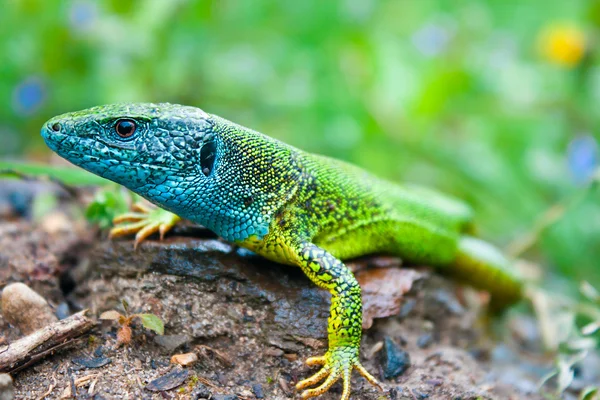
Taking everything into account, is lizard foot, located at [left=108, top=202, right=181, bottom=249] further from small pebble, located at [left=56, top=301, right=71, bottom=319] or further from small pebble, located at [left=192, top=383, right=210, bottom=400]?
small pebble, located at [left=192, top=383, right=210, bottom=400]

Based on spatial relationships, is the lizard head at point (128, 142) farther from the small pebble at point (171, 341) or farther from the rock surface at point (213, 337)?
the small pebble at point (171, 341)

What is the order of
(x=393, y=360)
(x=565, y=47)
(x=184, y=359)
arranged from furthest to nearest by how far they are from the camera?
(x=565, y=47), (x=393, y=360), (x=184, y=359)

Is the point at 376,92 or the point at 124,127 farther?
the point at 376,92

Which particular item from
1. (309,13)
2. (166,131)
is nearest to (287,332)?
(166,131)

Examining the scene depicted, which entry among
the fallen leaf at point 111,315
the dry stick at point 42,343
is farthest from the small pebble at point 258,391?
the dry stick at point 42,343

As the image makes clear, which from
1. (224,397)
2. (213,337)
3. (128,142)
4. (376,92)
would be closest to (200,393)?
(224,397)

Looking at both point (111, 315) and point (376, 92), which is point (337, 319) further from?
point (376, 92)

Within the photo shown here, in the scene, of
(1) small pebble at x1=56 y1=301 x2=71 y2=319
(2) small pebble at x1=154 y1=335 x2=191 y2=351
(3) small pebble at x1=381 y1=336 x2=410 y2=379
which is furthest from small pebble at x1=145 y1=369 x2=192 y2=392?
(3) small pebble at x1=381 y1=336 x2=410 y2=379

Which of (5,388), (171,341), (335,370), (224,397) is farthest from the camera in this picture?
(171,341)
